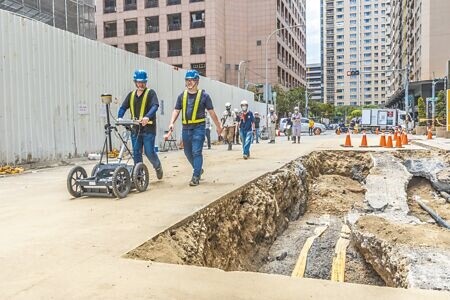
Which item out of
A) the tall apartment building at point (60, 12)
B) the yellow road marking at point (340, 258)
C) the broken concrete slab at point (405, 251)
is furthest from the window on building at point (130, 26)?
the broken concrete slab at point (405, 251)

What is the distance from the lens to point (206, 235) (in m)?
5.23

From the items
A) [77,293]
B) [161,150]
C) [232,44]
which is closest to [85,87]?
[161,150]

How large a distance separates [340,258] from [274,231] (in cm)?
150

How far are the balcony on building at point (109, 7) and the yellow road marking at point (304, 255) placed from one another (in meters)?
57.2

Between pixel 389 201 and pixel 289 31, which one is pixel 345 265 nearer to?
pixel 389 201

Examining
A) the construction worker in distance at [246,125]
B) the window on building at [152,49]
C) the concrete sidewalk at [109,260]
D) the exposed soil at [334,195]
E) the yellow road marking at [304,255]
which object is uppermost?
the window on building at [152,49]

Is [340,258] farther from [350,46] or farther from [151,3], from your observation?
[350,46]

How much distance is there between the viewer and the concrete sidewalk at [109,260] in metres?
2.89

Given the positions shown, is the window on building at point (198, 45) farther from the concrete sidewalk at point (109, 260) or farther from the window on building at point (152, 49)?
the concrete sidewalk at point (109, 260)

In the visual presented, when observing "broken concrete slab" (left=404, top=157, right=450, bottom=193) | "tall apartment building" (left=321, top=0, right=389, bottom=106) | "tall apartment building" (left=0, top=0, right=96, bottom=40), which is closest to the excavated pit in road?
"broken concrete slab" (left=404, top=157, right=450, bottom=193)

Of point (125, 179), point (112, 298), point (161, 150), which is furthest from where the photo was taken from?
point (161, 150)

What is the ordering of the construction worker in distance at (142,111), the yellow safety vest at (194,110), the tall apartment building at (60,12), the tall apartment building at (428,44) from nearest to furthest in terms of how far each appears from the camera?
the construction worker in distance at (142,111) → the yellow safety vest at (194,110) → the tall apartment building at (60,12) → the tall apartment building at (428,44)

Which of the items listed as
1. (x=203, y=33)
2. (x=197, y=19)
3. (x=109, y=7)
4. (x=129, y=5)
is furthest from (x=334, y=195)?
(x=109, y=7)

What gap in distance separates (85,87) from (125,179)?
8198 millimetres
